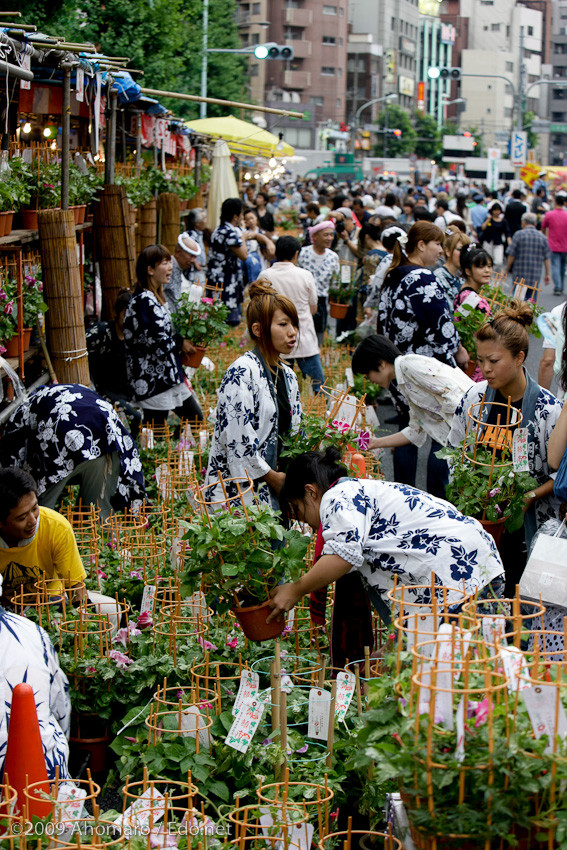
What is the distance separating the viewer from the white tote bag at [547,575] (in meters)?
3.15

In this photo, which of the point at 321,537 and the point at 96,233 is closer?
the point at 321,537

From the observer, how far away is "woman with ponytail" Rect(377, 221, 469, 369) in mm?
5727

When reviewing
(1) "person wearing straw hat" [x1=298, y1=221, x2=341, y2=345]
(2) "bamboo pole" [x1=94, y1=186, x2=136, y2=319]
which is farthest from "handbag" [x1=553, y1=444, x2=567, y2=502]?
(1) "person wearing straw hat" [x1=298, y1=221, x2=341, y2=345]

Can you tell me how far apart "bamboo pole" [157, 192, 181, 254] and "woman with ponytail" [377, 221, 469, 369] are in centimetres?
542

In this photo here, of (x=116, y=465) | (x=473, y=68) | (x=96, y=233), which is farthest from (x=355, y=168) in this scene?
(x=473, y=68)

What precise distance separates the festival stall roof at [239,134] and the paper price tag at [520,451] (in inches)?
471

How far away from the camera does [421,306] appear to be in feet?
18.8

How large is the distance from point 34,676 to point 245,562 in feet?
2.30

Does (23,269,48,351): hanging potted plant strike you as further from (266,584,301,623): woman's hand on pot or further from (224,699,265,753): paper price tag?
(224,699,265,753): paper price tag

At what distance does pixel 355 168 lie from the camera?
1943 inches

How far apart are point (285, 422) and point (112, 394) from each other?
2.55m

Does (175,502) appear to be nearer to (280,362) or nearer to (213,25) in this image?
(280,362)

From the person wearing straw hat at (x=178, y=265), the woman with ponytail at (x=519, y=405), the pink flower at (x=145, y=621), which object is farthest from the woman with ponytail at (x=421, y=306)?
the pink flower at (x=145, y=621)

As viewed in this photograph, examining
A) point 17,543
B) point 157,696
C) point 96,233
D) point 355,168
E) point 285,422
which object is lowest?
point 157,696
